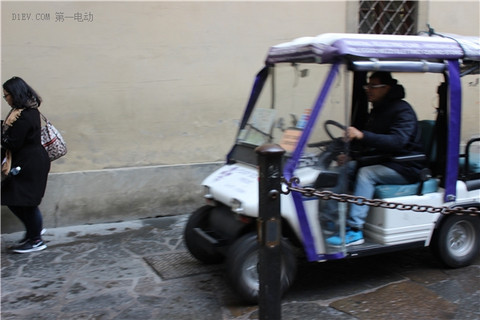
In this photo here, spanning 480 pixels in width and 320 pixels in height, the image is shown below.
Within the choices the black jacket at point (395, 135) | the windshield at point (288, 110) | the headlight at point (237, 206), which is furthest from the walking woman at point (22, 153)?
the black jacket at point (395, 135)

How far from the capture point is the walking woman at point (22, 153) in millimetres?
4625

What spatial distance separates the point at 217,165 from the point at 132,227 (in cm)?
133

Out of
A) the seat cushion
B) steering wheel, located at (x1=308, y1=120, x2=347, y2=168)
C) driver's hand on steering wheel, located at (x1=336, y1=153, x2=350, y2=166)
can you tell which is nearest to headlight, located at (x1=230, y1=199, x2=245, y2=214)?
steering wheel, located at (x1=308, y1=120, x2=347, y2=168)

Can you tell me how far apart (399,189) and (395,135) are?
468 mm

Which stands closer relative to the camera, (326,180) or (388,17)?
(326,180)

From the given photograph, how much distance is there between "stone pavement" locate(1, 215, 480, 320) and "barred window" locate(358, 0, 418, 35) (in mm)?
3418

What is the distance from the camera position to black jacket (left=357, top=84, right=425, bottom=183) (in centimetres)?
380

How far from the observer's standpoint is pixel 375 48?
11.5 feet

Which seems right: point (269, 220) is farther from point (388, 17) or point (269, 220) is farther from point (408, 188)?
point (388, 17)

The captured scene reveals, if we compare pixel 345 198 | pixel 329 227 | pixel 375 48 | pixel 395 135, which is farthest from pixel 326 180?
pixel 375 48

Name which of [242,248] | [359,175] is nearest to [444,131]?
[359,175]

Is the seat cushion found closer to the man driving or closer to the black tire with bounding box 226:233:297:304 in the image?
the man driving

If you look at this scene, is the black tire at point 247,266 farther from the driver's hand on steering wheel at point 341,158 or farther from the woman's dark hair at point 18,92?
the woman's dark hair at point 18,92

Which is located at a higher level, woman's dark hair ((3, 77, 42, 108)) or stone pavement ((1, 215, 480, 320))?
woman's dark hair ((3, 77, 42, 108))
